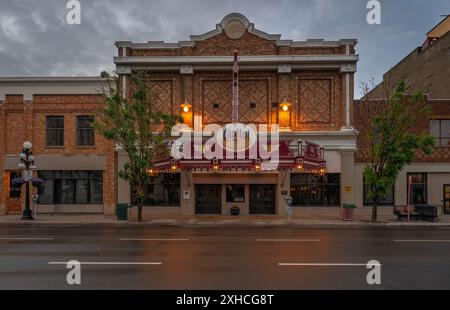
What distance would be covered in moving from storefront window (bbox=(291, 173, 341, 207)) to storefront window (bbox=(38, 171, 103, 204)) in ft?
42.6

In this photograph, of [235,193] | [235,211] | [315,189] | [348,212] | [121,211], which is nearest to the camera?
[348,212]

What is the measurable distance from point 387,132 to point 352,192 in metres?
4.59

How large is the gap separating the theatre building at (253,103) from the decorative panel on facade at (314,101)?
0.06 metres

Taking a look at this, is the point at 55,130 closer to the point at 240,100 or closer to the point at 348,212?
the point at 240,100

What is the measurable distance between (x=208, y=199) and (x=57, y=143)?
1091cm

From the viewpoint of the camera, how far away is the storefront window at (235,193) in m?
20.2

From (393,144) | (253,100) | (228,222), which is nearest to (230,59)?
(253,100)

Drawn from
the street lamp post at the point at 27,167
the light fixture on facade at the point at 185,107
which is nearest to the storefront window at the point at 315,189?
the light fixture on facade at the point at 185,107

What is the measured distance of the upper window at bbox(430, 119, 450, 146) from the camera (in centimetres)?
2027

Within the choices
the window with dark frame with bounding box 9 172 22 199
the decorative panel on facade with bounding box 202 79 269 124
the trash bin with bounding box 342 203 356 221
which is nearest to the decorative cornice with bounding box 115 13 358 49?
the decorative panel on facade with bounding box 202 79 269 124

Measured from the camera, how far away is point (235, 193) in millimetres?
20219

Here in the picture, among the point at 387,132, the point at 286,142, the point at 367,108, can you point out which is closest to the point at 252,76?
the point at 286,142

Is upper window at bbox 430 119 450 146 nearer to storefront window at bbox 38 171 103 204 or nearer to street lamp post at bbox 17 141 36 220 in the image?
storefront window at bbox 38 171 103 204

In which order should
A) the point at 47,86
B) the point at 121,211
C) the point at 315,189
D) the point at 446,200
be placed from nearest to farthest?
the point at 121,211, the point at 315,189, the point at 446,200, the point at 47,86
